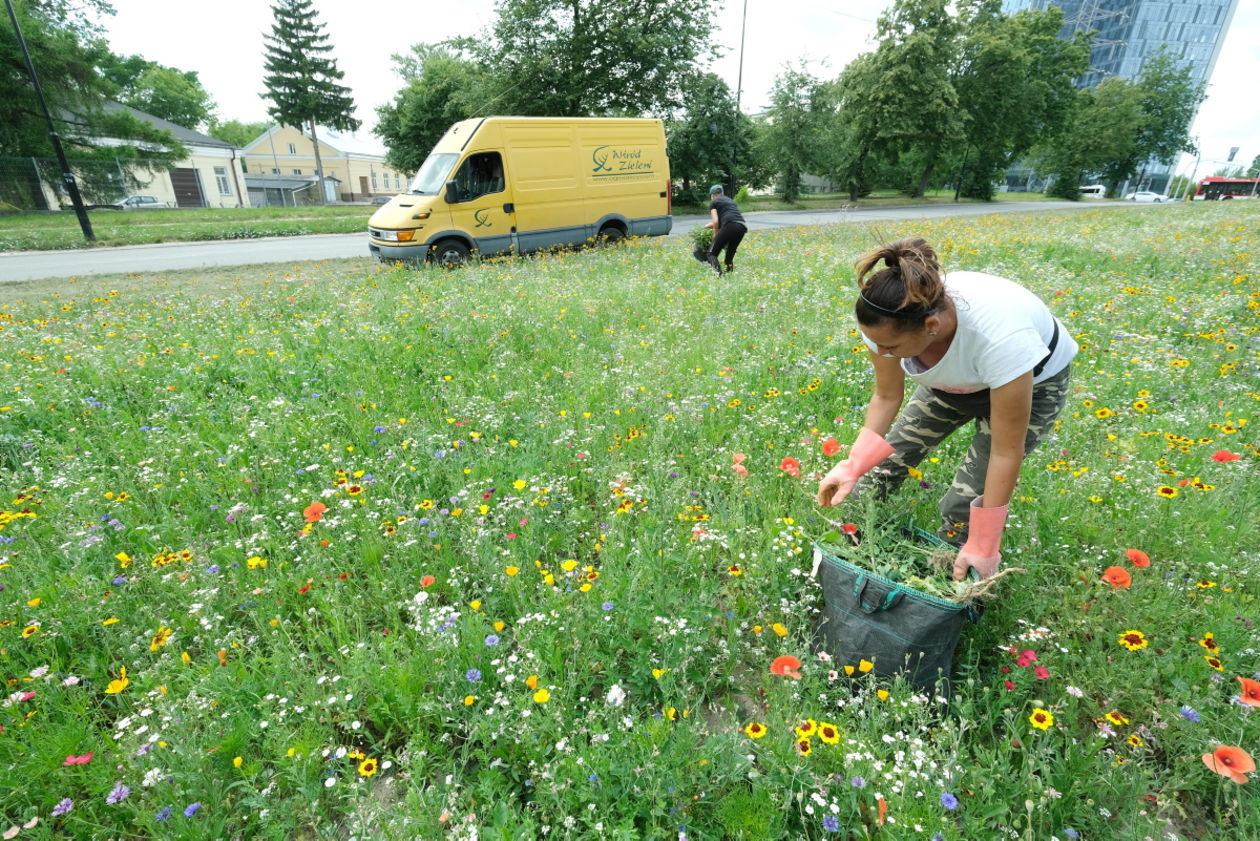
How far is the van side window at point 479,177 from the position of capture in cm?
1198

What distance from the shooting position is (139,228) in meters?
21.7

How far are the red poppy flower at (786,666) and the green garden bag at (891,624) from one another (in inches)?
11.2

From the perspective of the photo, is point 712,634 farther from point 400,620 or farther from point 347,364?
point 347,364

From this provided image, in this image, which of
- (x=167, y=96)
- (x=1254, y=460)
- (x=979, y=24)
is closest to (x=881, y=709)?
(x=1254, y=460)

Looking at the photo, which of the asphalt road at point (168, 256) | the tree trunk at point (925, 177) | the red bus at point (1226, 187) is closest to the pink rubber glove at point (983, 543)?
the asphalt road at point (168, 256)

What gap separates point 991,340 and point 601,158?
45.2ft

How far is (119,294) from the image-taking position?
31.6 ft

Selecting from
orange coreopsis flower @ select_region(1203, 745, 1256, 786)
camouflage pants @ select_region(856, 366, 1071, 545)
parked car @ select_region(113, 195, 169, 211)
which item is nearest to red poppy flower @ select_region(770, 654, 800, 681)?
camouflage pants @ select_region(856, 366, 1071, 545)

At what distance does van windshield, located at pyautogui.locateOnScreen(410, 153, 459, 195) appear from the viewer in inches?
468

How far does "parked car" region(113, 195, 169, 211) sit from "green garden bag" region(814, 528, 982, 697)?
40188mm

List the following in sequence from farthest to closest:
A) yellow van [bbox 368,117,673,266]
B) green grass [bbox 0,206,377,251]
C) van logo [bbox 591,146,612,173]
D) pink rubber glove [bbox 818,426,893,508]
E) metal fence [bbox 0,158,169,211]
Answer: metal fence [bbox 0,158,169,211]
green grass [bbox 0,206,377,251]
van logo [bbox 591,146,612,173]
yellow van [bbox 368,117,673,266]
pink rubber glove [bbox 818,426,893,508]

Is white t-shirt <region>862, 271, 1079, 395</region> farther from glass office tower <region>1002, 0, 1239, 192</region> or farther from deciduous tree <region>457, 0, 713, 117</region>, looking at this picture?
glass office tower <region>1002, 0, 1239, 192</region>

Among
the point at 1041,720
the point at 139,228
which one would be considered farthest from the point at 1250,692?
the point at 139,228

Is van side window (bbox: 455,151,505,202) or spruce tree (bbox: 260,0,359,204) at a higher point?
spruce tree (bbox: 260,0,359,204)
